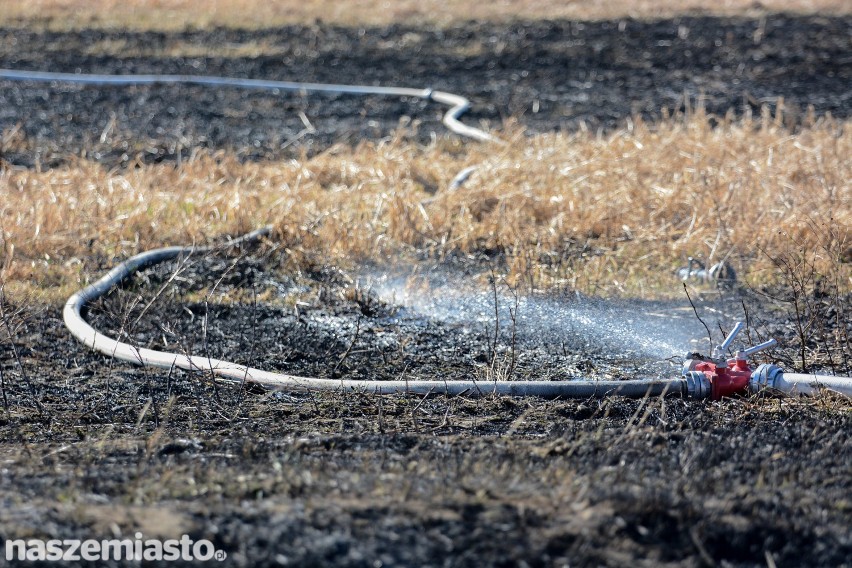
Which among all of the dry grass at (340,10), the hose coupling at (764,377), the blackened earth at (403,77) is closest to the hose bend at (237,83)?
the blackened earth at (403,77)

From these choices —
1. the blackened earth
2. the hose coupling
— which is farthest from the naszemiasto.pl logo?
the blackened earth

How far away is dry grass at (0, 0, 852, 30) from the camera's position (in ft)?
54.0

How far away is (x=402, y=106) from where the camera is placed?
1184cm

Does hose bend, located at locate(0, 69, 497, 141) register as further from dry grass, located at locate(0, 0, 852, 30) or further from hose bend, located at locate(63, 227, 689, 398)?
hose bend, located at locate(63, 227, 689, 398)

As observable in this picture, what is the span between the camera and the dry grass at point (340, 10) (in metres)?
16.5

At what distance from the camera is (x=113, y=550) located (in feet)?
8.45

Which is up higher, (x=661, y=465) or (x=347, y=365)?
(x=661, y=465)

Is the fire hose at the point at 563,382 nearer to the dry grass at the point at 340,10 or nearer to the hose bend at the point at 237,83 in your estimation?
the hose bend at the point at 237,83

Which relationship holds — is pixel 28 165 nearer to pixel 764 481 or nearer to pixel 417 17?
pixel 764 481

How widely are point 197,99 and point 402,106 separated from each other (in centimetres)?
239

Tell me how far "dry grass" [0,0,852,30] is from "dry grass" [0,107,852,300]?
8649 millimetres

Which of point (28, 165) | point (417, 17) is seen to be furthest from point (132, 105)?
point (417, 17)

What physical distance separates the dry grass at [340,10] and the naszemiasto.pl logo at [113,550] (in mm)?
14460

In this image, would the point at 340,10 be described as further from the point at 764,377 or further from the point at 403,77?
the point at 764,377
